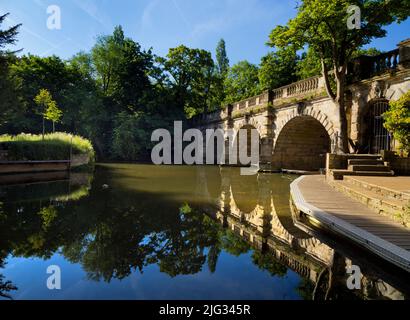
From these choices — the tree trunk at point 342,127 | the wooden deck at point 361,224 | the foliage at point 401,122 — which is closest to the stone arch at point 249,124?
the tree trunk at point 342,127

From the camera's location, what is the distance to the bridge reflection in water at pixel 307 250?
3.30 m

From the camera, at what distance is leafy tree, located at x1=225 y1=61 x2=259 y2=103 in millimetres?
38953

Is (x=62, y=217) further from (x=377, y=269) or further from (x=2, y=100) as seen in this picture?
(x=2, y=100)

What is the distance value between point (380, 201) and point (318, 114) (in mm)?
9827

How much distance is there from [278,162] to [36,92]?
2761 cm

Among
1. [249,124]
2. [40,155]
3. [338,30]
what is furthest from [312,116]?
[40,155]

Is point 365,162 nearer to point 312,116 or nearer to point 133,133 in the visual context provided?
point 312,116

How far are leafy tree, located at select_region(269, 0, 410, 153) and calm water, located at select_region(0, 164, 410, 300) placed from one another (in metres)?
7.76

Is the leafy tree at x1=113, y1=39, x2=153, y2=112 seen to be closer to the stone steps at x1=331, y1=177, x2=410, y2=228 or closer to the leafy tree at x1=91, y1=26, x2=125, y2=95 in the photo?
the leafy tree at x1=91, y1=26, x2=125, y2=95

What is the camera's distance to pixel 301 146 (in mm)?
18672

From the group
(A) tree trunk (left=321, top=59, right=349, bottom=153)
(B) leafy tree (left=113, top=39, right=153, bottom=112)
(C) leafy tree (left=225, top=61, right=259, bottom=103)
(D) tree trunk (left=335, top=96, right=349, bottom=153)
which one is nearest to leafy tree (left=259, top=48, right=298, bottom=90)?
(C) leafy tree (left=225, top=61, right=259, bottom=103)

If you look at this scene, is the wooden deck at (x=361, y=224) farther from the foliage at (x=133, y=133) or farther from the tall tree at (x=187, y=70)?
the tall tree at (x=187, y=70)

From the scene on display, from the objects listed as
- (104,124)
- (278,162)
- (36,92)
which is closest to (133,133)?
(104,124)
